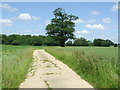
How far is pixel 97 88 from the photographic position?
6070mm

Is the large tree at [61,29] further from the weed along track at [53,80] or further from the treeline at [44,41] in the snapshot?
the weed along track at [53,80]

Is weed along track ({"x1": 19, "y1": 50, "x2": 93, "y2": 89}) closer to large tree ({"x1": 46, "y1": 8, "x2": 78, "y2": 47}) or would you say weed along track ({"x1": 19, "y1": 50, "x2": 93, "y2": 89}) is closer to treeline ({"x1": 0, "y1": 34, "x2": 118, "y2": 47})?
large tree ({"x1": 46, "y1": 8, "x2": 78, "y2": 47})

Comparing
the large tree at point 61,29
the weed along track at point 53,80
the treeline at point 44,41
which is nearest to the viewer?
the weed along track at point 53,80

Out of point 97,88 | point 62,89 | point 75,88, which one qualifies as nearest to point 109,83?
point 97,88

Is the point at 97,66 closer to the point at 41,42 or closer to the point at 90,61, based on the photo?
the point at 90,61

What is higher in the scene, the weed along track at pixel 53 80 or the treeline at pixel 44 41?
the treeline at pixel 44 41

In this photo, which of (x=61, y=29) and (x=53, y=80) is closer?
(x=53, y=80)

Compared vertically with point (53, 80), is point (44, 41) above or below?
above

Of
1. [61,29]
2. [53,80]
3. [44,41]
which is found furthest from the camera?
[44,41]

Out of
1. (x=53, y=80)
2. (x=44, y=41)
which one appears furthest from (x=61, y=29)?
(x=53, y=80)

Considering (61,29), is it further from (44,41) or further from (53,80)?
(53,80)

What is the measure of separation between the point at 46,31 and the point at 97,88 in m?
53.8

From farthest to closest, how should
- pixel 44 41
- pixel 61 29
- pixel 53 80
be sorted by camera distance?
pixel 44 41 → pixel 61 29 → pixel 53 80

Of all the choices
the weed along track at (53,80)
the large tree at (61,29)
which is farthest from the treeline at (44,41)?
the weed along track at (53,80)
